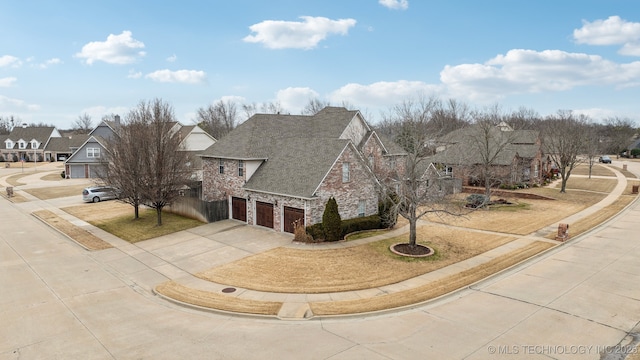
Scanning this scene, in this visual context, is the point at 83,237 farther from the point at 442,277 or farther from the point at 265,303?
the point at 442,277

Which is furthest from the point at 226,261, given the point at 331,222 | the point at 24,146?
the point at 24,146

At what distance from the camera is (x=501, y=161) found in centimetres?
4547

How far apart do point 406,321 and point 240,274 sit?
8176mm

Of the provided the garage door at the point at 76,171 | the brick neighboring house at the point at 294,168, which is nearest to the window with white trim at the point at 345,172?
the brick neighboring house at the point at 294,168

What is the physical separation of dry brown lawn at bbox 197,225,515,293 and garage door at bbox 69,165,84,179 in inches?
2075

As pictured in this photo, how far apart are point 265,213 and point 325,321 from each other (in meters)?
13.8

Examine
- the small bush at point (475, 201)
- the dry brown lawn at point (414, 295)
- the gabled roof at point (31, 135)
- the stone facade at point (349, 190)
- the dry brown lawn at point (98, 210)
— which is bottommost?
the dry brown lawn at point (414, 295)

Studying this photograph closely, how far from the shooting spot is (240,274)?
17.8 metres

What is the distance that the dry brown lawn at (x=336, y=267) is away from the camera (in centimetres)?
1650

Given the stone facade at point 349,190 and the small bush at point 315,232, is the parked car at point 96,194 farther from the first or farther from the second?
the small bush at point 315,232

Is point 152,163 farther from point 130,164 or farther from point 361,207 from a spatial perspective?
point 361,207

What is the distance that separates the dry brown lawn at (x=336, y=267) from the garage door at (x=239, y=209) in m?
7.56

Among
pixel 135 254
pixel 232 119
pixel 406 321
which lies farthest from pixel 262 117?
pixel 232 119

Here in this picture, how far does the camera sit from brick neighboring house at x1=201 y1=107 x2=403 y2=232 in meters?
24.3
